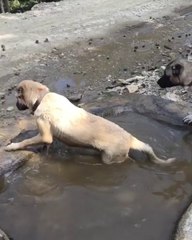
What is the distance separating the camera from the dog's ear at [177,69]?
895cm

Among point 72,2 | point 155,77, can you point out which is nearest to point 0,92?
point 155,77

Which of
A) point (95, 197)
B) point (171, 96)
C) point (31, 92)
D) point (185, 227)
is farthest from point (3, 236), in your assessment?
point (171, 96)

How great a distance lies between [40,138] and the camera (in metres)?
5.86

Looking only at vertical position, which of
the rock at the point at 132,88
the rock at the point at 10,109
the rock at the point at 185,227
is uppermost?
the rock at the point at 185,227

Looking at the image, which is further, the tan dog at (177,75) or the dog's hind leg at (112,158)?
the tan dog at (177,75)

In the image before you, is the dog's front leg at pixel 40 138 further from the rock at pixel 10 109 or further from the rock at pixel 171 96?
the rock at pixel 171 96

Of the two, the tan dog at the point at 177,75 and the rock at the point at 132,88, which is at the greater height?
the tan dog at the point at 177,75

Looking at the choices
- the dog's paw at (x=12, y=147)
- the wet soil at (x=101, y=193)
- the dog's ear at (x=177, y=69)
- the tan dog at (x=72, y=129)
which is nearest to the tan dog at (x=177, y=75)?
the dog's ear at (x=177, y=69)

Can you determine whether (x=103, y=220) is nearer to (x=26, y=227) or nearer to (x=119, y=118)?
(x=26, y=227)

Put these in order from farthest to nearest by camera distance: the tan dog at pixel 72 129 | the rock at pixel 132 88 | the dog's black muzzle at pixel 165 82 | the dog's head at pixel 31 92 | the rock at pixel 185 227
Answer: the dog's black muzzle at pixel 165 82
the rock at pixel 132 88
the dog's head at pixel 31 92
the tan dog at pixel 72 129
the rock at pixel 185 227

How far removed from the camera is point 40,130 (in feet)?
19.2

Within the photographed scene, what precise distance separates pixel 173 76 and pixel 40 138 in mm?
3798

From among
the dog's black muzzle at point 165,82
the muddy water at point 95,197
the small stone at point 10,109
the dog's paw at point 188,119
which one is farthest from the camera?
the dog's black muzzle at point 165,82

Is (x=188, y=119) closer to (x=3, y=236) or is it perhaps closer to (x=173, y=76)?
(x=173, y=76)
